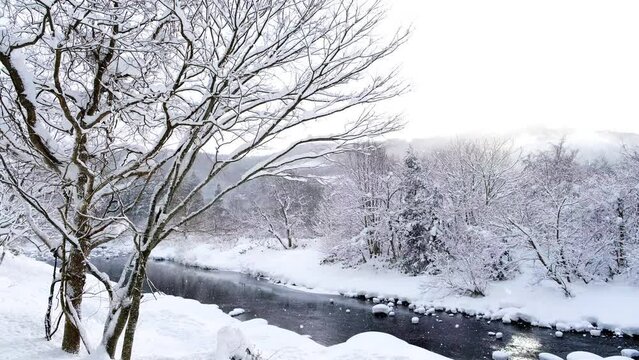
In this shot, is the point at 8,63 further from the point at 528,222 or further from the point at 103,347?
the point at 528,222

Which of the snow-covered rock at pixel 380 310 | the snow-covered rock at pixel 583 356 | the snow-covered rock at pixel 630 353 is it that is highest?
the snow-covered rock at pixel 583 356

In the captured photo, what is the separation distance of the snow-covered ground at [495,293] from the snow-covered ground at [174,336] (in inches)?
375

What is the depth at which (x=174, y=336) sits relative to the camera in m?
11.5

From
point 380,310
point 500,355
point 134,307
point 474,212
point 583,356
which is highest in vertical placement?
point 134,307

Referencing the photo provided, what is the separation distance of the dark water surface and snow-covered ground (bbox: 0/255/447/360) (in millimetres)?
3226

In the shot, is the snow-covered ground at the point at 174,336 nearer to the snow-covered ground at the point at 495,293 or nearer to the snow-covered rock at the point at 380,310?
the snow-covered rock at the point at 380,310

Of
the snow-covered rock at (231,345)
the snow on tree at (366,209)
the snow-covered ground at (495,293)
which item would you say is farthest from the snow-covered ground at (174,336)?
the snow on tree at (366,209)

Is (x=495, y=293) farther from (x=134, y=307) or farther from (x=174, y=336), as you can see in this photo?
(x=134, y=307)

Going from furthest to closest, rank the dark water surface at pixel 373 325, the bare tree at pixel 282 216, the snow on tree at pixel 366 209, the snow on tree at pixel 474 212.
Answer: the bare tree at pixel 282 216
the snow on tree at pixel 366 209
the snow on tree at pixel 474 212
the dark water surface at pixel 373 325

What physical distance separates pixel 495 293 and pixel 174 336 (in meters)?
15.7

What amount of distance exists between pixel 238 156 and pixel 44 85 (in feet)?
7.23

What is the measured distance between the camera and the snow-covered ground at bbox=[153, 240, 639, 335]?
54.9 feet

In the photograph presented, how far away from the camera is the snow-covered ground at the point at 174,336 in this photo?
24.1ft

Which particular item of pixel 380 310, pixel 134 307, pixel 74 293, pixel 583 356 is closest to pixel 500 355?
pixel 583 356
